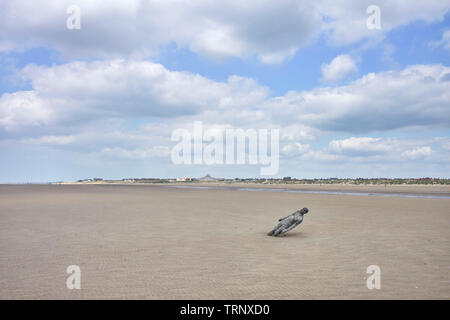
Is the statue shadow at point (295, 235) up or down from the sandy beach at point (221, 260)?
down

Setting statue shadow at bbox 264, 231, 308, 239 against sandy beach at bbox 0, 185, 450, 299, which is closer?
sandy beach at bbox 0, 185, 450, 299

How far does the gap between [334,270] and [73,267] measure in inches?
272

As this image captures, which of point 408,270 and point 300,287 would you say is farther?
point 408,270

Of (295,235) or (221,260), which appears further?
(295,235)

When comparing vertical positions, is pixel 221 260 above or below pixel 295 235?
above

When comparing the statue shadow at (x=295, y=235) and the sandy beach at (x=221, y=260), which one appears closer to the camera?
the sandy beach at (x=221, y=260)

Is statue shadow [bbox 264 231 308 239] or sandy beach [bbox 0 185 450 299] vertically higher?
sandy beach [bbox 0 185 450 299]
